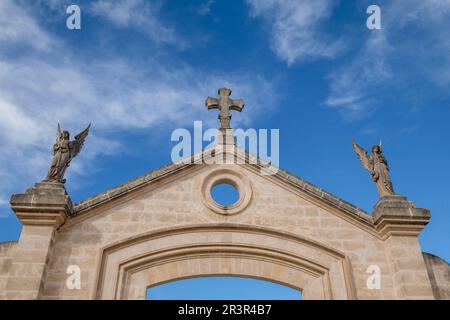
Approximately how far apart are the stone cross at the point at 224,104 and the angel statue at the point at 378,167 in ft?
9.85

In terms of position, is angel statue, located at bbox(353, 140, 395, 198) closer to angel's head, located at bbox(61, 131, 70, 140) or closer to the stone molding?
the stone molding

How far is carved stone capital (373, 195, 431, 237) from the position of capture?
28.4 ft

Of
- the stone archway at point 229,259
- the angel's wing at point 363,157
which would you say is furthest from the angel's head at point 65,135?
the angel's wing at point 363,157

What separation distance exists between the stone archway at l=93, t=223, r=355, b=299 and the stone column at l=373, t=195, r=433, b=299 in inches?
38.0

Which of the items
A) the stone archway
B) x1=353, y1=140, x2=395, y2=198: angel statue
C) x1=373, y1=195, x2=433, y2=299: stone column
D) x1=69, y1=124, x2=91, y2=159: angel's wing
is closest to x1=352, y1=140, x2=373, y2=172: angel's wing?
x1=353, y1=140, x2=395, y2=198: angel statue

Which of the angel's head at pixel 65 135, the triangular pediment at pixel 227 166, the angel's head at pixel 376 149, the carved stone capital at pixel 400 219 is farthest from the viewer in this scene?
the angel's head at pixel 376 149

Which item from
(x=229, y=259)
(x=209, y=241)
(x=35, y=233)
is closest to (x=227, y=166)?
(x=209, y=241)

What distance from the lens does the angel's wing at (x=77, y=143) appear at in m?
9.19

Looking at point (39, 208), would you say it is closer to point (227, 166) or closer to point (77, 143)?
point (77, 143)

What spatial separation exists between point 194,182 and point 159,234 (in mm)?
1420

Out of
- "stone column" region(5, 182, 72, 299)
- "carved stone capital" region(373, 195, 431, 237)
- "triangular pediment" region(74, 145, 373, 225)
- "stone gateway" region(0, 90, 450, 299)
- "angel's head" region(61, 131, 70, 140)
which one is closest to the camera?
"stone column" region(5, 182, 72, 299)

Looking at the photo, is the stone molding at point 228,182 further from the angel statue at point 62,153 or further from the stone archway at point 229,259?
the angel statue at point 62,153

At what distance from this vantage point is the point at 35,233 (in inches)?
316

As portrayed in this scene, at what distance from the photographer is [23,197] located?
26.9ft
